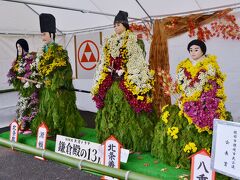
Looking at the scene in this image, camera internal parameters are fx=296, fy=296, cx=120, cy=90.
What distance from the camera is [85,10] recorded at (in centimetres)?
383

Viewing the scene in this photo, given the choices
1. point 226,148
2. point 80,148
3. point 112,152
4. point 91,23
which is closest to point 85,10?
point 91,23

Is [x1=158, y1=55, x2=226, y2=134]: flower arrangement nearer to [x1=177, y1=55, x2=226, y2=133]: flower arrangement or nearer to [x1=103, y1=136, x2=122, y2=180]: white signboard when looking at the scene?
[x1=177, y1=55, x2=226, y2=133]: flower arrangement

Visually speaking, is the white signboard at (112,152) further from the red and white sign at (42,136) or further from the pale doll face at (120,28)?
the pale doll face at (120,28)

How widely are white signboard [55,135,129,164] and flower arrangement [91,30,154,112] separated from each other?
588 mm

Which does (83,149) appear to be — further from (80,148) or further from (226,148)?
(226,148)

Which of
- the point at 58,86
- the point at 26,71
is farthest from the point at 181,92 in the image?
the point at 26,71

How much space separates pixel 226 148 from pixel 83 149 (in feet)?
6.92

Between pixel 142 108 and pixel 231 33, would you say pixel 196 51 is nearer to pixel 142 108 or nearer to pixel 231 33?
pixel 142 108

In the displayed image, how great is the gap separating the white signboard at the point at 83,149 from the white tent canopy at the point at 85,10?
1.57 m

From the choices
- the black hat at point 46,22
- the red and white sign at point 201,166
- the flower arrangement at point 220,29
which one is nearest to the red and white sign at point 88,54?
the black hat at point 46,22

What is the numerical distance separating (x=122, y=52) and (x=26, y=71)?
5.18ft

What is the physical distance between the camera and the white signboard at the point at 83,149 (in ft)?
9.58

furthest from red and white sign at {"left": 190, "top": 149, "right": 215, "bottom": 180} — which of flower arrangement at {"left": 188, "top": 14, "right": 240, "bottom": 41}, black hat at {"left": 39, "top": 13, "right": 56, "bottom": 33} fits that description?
black hat at {"left": 39, "top": 13, "right": 56, "bottom": 33}

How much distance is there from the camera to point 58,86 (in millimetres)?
3762
